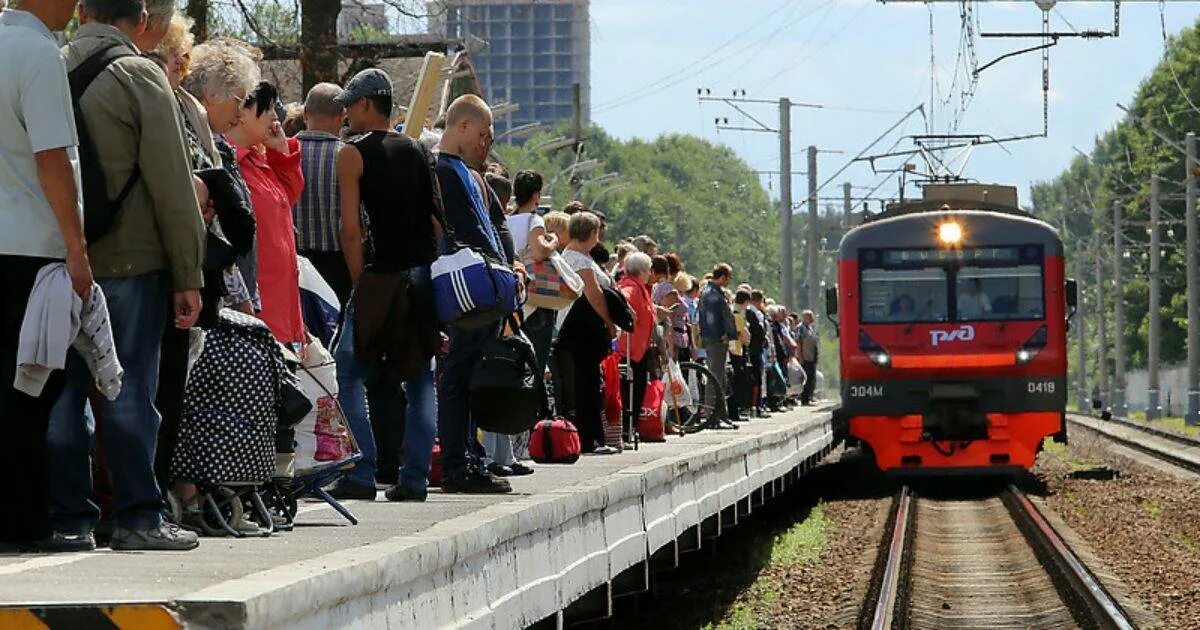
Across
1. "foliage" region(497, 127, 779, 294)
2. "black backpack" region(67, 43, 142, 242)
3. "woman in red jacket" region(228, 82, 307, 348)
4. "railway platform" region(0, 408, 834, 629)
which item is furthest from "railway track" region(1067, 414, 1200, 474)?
"foliage" region(497, 127, 779, 294)

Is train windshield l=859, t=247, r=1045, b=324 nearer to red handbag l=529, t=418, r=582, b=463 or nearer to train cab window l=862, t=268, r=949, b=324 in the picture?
train cab window l=862, t=268, r=949, b=324

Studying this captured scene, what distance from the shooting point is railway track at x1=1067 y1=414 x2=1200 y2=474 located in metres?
34.0

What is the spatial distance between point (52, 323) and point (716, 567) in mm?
11678

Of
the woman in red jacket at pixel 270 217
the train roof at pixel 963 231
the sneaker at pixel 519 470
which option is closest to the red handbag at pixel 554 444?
the sneaker at pixel 519 470

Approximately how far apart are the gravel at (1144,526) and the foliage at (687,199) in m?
101

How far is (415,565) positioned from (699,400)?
1414cm

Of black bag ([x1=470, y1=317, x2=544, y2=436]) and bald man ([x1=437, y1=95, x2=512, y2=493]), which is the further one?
black bag ([x1=470, y1=317, x2=544, y2=436])

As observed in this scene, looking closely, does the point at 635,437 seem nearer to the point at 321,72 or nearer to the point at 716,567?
the point at 716,567

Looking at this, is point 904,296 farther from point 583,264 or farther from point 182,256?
point 182,256

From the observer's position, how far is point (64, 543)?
649cm

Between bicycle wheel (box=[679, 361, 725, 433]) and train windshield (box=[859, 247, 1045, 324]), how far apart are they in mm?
4103

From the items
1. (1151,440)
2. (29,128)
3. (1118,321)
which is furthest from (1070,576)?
(1118,321)

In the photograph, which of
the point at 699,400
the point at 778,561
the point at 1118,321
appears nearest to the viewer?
the point at 778,561

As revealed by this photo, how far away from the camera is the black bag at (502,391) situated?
376 inches
